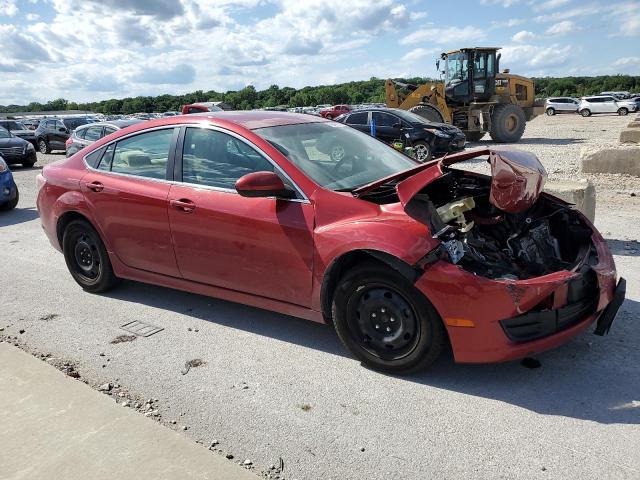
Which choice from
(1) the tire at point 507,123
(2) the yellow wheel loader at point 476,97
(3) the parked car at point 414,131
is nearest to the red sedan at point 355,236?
(3) the parked car at point 414,131

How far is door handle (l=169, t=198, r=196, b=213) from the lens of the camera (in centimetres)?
422

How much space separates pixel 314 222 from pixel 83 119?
25.9 meters

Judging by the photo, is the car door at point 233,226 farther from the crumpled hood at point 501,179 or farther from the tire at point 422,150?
the tire at point 422,150

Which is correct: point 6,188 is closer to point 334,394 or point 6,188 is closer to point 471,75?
point 334,394

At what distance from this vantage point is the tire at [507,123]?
70.2 feet

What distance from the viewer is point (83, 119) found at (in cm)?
2631

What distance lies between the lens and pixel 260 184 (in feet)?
11.9

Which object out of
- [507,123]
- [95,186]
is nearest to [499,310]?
[95,186]

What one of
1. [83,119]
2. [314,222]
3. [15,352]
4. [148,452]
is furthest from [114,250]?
[83,119]

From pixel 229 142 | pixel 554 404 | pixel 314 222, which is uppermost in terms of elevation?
pixel 229 142

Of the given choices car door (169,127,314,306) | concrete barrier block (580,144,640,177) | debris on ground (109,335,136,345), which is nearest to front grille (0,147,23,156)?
car door (169,127,314,306)

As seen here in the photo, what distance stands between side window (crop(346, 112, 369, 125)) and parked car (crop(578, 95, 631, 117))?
3720 centimetres

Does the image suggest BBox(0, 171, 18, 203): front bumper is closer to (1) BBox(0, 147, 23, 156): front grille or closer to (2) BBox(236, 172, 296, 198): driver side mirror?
(2) BBox(236, 172, 296, 198): driver side mirror

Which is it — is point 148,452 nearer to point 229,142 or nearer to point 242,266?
point 242,266
